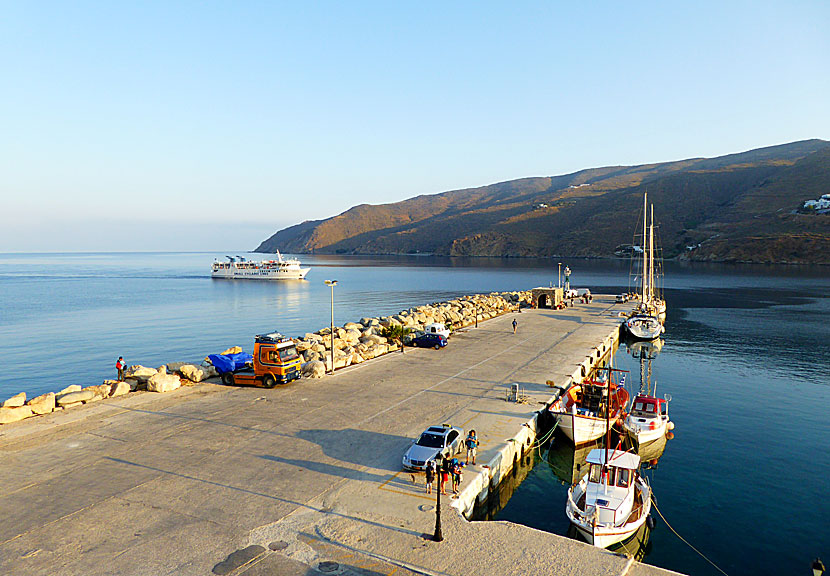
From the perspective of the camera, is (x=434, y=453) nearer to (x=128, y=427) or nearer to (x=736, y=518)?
(x=736, y=518)

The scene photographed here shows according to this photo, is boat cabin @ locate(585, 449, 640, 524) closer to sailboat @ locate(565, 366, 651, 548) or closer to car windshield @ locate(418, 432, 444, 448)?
sailboat @ locate(565, 366, 651, 548)

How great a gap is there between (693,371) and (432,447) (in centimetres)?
3641

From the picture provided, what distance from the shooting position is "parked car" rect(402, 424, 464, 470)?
18.2m

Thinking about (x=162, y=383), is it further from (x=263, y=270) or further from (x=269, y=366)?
(x=263, y=270)

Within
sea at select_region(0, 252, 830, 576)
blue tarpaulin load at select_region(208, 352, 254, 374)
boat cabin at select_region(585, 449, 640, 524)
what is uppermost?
blue tarpaulin load at select_region(208, 352, 254, 374)

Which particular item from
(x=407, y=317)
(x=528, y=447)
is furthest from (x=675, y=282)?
(x=528, y=447)

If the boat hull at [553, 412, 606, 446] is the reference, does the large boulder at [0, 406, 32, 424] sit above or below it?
above

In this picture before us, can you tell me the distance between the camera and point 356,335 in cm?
4684

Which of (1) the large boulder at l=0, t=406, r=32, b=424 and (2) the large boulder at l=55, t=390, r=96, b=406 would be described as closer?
(1) the large boulder at l=0, t=406, r=32, b=424

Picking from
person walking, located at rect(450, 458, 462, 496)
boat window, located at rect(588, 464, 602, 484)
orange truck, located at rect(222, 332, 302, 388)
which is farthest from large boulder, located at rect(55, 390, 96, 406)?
boat window, located at rect(588, 464, 602, 484)

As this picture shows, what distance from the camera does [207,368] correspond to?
3378cm

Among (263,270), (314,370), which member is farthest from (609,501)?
(263,270)

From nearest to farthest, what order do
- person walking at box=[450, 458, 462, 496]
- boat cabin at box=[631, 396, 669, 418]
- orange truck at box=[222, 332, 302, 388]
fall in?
person walking at box=[450, 458, 462, 496]
boat cabin at box=[631, 396, 669, 418]
orange truck at box=[222, 332, 302, 388]

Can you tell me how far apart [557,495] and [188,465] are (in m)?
15.4
